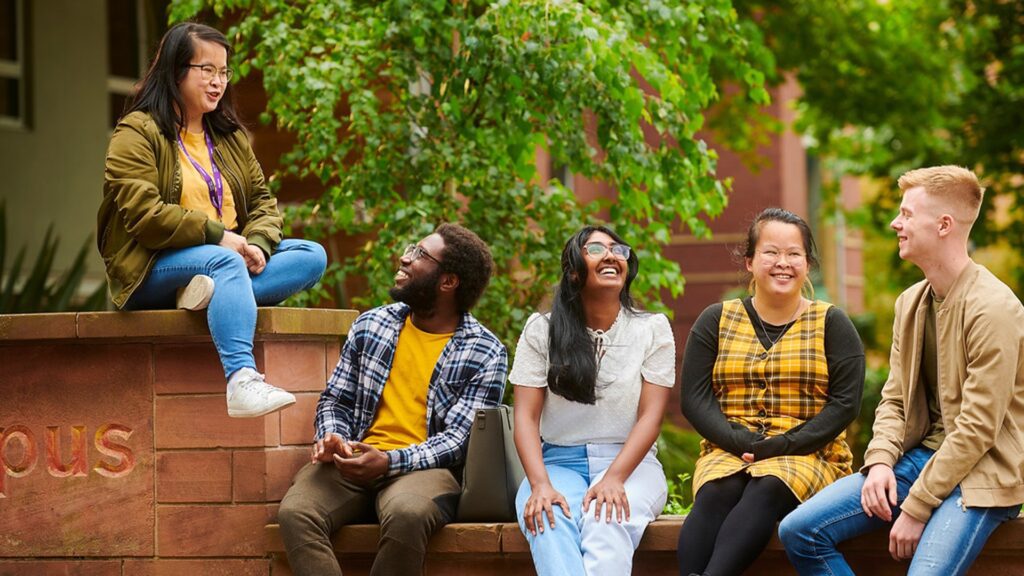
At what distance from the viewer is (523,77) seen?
24.1 feet

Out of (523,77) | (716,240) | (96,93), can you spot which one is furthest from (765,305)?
(716,240)

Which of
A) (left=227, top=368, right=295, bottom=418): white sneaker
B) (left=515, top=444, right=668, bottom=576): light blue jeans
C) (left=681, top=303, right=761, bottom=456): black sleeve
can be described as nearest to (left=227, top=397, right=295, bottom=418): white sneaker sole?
(left=227, top=368, right=295, bottom=418): white sneaker

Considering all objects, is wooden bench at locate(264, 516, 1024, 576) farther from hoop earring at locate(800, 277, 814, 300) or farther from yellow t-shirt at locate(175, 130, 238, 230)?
yellow t-shirt at locate(175, 130, 238, 230)

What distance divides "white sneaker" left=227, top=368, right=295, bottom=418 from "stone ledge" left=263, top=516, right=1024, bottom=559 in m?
0.51

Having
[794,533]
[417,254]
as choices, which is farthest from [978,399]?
[417,254]

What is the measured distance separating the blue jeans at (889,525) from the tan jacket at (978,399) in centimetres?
6

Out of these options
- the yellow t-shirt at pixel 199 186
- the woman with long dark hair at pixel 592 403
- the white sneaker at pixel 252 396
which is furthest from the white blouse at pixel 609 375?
the yellow t-shirt at pixel 199 186

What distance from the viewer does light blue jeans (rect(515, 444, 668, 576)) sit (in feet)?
16.6

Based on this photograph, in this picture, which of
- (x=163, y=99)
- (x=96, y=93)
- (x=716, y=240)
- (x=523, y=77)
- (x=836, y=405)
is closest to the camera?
(x=836, y=405)

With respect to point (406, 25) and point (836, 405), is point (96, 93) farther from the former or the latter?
point (836, 405)

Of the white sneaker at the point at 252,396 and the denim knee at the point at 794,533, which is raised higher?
the white sneaker at the point at 252,396

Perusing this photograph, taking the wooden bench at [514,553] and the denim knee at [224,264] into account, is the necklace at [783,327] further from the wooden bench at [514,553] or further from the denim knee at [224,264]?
the denim knee at [224,264]

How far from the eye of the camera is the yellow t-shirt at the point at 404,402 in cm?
568

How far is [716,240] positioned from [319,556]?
18.6m
